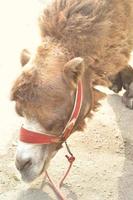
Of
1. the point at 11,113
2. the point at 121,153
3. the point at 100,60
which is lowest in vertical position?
the point at 121,153

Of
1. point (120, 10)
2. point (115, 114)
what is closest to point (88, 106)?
point (120, 10)

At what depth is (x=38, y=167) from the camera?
13.4 ft

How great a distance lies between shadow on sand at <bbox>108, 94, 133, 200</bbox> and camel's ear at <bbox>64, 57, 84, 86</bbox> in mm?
1351

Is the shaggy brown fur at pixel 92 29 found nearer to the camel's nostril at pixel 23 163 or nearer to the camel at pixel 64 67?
the camel at pixel 64 67

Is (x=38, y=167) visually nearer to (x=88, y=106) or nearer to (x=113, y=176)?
(x=88, y=106)

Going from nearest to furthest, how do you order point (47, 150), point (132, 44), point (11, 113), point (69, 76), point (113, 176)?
1. point (69, 76)
2. point (47, 150)
3. point (132, 44)
4. point (113, 176)
5. point (11, 113)

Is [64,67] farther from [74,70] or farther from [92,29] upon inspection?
[92,29]

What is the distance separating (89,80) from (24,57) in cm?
55

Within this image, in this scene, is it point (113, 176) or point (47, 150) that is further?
point (113, 176)

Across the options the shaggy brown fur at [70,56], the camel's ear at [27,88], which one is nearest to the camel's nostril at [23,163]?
the shaggy brown fur at [70,56]

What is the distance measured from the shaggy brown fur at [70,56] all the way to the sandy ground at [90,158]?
2.35 ft

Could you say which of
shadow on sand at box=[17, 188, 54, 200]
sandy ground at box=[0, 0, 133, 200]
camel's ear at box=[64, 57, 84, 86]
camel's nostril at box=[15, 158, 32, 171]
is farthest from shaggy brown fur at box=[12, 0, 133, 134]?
shadow on sand at box=[17, 188, 54, 200]

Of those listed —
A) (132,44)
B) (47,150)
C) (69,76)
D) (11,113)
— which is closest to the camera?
(69,76)

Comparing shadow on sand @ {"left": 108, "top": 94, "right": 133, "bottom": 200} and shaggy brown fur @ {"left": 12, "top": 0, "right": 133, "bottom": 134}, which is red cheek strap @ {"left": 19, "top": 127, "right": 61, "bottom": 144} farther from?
shadow on sand @ {"left": 108, "top": 94, "right": 133, "bottom": 200}
